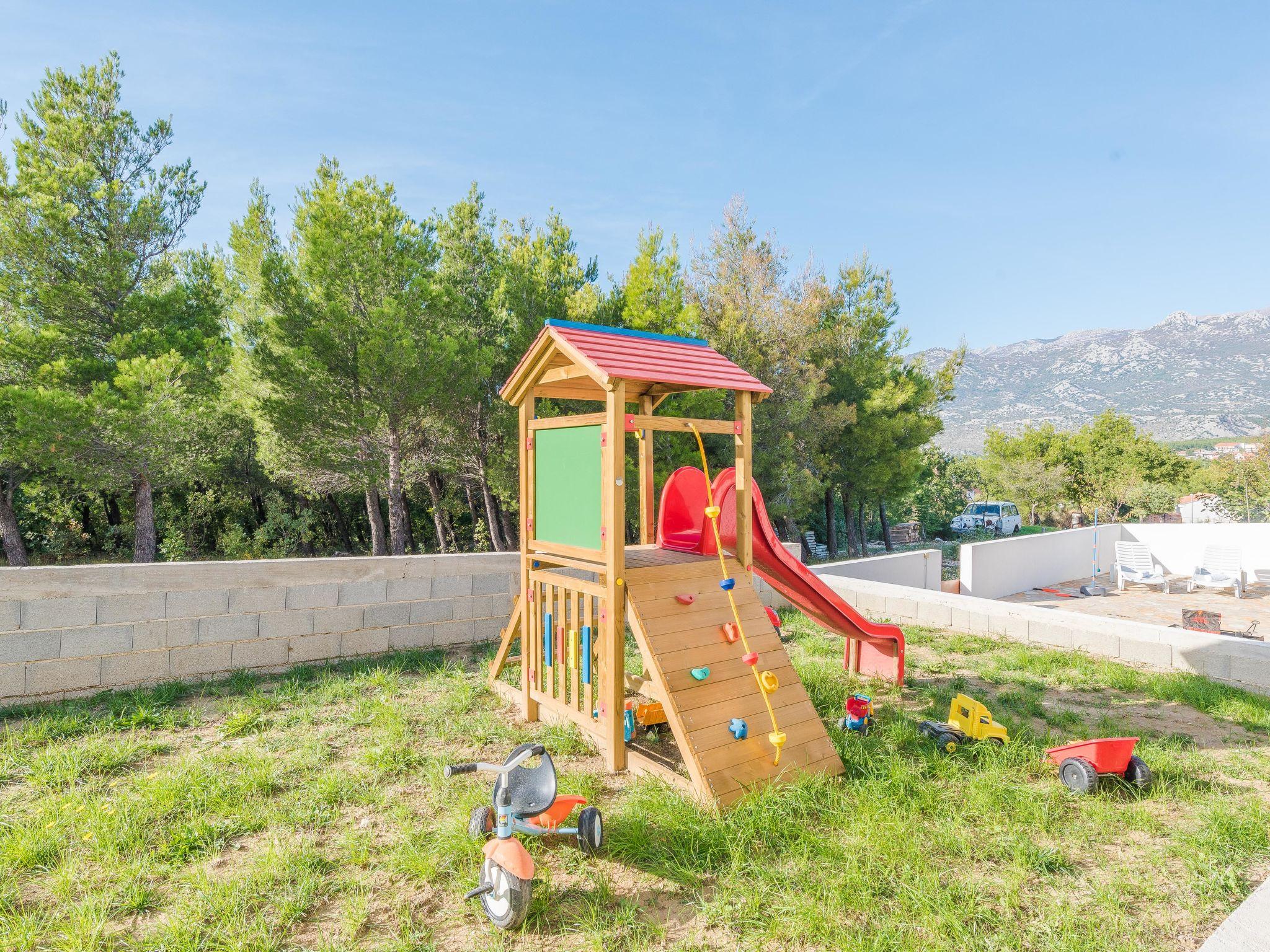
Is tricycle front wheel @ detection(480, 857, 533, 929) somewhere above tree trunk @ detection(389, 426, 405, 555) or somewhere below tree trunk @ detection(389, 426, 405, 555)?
below

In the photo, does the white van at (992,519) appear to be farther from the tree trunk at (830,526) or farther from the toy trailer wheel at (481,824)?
the toy trailer wheel at (481,824)

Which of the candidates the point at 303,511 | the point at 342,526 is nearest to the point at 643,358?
the point at 303,511

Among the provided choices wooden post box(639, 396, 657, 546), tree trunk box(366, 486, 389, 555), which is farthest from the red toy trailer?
tree trunk box(366, 486, 389, 555)

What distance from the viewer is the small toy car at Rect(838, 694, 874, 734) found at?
436 cm

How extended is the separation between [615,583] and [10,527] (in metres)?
18.0

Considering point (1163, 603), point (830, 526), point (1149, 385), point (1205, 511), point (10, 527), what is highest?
point (1149, 385)

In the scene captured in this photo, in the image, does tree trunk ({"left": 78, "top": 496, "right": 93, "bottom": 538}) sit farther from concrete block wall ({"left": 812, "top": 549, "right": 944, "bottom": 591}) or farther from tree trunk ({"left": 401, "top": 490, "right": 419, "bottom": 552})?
concrete block wall ({"left": 812, "top": 549, "right": 944, "bottom": 591})

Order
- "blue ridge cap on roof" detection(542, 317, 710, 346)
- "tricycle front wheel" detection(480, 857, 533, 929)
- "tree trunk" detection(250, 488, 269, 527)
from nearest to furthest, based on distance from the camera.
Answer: "tricycle front wheel" detection(480, 857, 533, 929) < "blue ridge cap on roof" detection(542, 317, 710, 346) < "tree trunk" detection(250, 488, 269, 527)

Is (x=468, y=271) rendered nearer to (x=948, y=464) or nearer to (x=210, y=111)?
(x=210, y=111)

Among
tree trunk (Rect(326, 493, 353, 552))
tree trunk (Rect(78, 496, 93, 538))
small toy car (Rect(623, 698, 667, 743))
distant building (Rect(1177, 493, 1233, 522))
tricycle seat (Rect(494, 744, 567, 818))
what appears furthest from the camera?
distant building (Rect(1177, 493, 1233, 522))

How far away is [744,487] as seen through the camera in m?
4.41

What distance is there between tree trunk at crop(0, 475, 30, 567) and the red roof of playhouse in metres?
16.8

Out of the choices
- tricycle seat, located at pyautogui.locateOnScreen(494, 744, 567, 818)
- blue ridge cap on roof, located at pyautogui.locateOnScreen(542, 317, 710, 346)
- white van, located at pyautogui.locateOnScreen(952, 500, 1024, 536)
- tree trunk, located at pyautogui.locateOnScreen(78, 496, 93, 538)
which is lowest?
white van, located at pyautogui.locateOnScreen(952, 500, 1024, 536)

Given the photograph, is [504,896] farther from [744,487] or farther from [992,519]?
[992,519]
